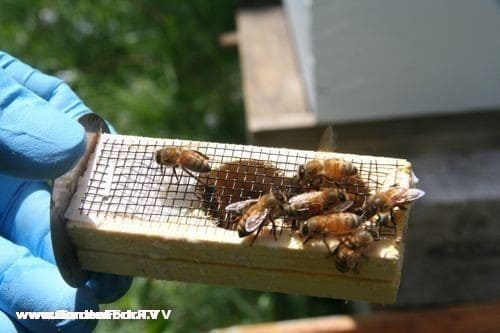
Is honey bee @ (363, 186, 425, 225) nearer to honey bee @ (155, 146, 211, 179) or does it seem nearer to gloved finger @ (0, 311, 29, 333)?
honey bee @ (155, 146, 211, 179)

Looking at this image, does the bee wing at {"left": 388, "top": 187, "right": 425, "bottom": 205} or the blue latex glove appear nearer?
the bee wing at {"left": 388, "top": 187, "right": 425, "bottom": 205}

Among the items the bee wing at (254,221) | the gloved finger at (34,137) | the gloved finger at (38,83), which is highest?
the bee wing at (254,221)

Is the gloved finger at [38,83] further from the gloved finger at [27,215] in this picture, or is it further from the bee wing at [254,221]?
the bee wing at [254,221]

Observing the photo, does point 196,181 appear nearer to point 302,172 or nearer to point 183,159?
point 183,159

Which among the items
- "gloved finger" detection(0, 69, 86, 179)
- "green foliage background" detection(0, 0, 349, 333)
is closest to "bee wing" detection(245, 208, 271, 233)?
"gloved finger" detection(0, 69, 86, 179)

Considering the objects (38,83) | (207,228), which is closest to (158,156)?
(207,228)

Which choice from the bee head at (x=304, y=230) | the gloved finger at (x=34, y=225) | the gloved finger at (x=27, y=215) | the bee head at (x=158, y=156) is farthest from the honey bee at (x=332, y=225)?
the gloved finger at (x=27, y=215)
